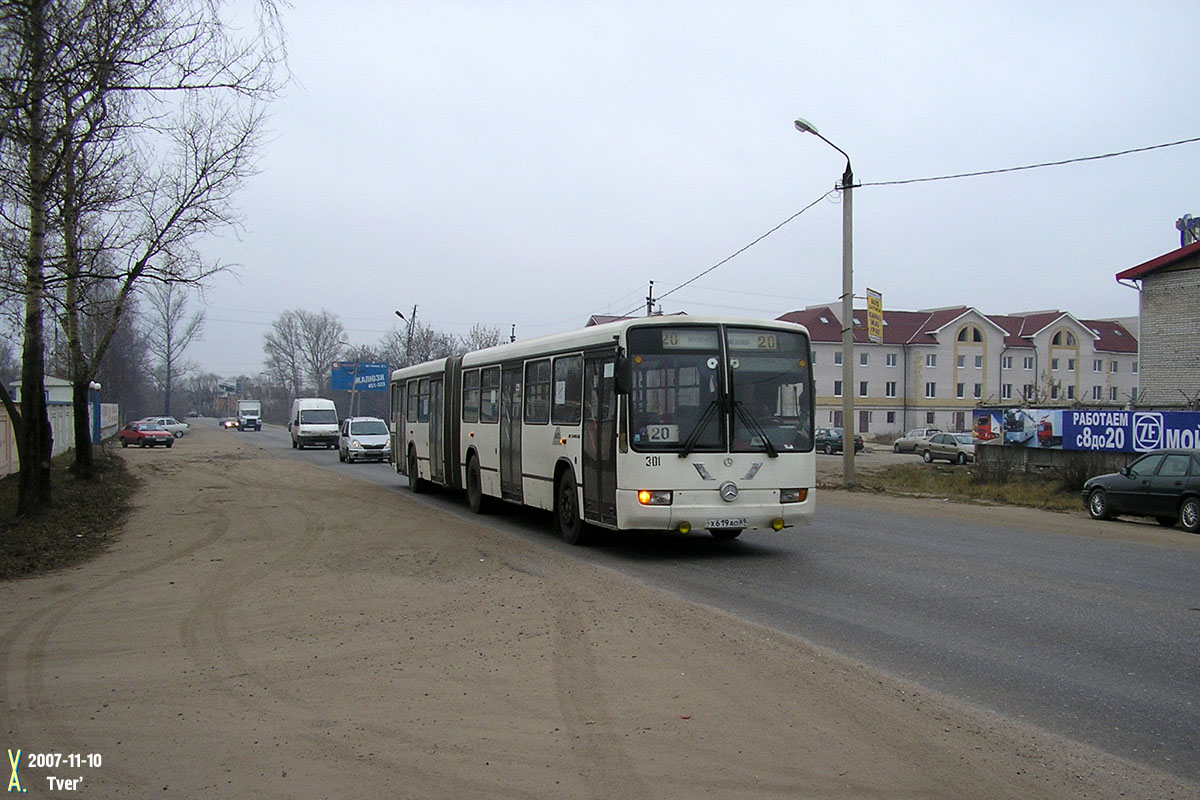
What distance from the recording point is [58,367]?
36000 millimetres

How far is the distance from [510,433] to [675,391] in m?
4.82

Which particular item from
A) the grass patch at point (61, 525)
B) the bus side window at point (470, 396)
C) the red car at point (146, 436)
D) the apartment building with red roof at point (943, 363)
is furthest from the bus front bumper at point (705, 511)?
the apartment building with red roof at point (943, 363)

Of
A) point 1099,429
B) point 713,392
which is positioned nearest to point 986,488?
point 1099,429

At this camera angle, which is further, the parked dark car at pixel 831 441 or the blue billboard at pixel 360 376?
the blue billboard at pixel 360 376

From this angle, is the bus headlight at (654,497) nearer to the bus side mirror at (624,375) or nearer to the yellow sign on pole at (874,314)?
the bus side mirror at (624,375)

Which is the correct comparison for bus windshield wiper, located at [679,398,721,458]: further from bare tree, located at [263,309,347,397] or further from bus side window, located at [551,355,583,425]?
bare tree, located at [263,309,347,397]

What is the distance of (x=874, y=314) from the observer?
83.2ft

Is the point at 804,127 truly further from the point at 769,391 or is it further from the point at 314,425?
the point at 314,425

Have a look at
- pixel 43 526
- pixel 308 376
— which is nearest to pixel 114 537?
pixel 43 526

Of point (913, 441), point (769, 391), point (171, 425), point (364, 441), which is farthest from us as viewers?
point (171, 425)

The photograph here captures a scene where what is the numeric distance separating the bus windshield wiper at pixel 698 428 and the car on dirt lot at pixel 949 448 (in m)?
38.2

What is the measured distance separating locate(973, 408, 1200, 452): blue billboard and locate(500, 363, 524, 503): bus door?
1703 centimetres

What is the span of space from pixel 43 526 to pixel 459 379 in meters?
7.55

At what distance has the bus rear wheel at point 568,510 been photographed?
13258mm
